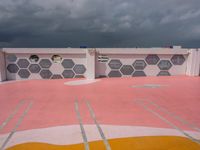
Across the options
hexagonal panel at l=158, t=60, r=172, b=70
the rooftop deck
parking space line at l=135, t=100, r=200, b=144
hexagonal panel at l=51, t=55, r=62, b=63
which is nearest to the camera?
the rooftop deck

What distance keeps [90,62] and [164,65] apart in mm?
4426

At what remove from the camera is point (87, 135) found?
8.41 ft

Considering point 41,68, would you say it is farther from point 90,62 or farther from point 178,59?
point 178,59

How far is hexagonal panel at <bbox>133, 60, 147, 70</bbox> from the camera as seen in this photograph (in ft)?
30.7

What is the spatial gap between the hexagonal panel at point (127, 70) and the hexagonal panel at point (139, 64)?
0.28 m

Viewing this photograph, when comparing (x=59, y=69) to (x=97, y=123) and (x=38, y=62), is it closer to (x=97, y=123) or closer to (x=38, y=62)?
(x=38, y=62)

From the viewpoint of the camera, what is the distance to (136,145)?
7.42ft

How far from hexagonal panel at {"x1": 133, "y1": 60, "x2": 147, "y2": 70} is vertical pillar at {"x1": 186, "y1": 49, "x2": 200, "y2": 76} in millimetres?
2605

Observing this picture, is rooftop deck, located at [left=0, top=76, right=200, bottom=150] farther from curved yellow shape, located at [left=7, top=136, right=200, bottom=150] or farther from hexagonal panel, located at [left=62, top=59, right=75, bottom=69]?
hexagonal panel, located at [left=62, top=59, right=75, bottom=69]

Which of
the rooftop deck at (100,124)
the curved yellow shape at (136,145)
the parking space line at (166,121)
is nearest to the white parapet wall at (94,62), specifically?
the rooftop deck at (100,124)

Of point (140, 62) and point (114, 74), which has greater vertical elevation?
point (140, 62)

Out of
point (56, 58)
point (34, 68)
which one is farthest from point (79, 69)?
point (34, 68)

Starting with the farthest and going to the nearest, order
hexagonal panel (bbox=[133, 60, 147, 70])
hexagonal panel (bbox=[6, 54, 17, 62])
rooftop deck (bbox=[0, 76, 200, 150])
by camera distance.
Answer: hexagonal panel (bbox=[133, 60, 147, 70]) → hexagonal panel (bbox=[6, 54, 17, 62]) → rooftop deck (bbox=[0, 76, 200, 150])

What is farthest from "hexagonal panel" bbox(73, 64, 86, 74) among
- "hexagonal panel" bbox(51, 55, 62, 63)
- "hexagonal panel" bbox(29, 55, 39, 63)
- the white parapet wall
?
"hexagonal panel" bbox(29, 55, 39, 63)
